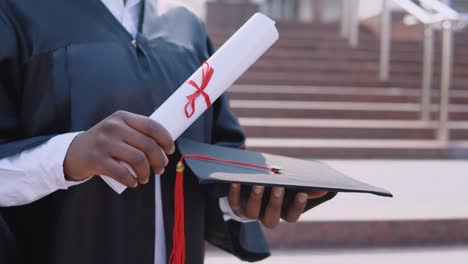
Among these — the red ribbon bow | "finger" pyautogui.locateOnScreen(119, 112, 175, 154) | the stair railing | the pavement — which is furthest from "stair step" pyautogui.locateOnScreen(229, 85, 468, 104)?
"finger" pyautogui.locateOnScreen(119, 112, 175, 154)

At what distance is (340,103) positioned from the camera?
5504 millimetres

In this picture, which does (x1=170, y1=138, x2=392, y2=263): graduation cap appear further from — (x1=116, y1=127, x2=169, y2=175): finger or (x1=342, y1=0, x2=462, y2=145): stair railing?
(x1=342, y1=0, x2=462, y2=145): stair railing

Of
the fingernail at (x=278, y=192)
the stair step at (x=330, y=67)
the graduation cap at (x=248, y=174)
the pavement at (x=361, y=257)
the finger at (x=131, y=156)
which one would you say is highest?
the finger at (x=131, y=156)

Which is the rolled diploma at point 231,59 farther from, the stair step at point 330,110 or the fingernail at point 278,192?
the stair step at point 330,110

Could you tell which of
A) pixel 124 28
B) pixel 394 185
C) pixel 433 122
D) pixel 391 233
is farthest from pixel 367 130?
pixel 124 28

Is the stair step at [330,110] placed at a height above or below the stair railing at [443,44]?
below

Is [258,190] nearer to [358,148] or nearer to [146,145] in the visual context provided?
[146,145]

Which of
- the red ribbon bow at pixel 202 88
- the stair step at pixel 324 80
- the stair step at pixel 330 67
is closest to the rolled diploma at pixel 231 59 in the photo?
the red ribbon bow at pixel 202 88

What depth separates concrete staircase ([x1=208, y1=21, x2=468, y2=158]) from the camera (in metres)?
4.57

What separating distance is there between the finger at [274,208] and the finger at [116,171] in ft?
0.99

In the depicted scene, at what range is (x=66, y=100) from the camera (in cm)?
102

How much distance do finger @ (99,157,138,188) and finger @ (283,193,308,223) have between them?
353 millimetres

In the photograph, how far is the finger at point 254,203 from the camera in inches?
40.7

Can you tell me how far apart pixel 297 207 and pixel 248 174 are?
0.16 metres
